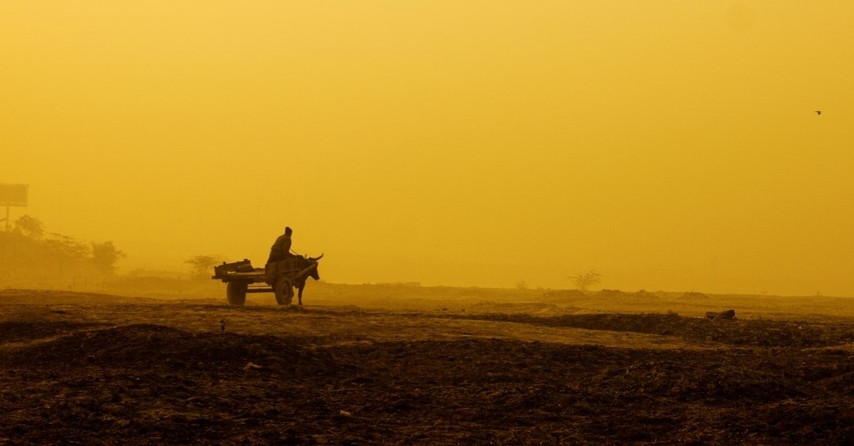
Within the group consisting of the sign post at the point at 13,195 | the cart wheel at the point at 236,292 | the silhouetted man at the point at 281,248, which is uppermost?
the sign post at the point at 13,195

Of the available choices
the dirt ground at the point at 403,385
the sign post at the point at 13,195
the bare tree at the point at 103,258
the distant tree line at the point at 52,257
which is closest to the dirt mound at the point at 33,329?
the dirt ground at the point at 403,385

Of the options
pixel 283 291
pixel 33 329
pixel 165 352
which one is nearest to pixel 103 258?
pixel 283 291

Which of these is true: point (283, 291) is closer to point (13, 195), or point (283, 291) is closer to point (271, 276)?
point (271, 276)

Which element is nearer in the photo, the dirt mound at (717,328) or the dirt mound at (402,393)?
the dirt mound at (402,393)

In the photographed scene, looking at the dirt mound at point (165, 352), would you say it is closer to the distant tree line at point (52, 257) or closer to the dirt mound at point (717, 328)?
the dirt mound at point (717, 328)

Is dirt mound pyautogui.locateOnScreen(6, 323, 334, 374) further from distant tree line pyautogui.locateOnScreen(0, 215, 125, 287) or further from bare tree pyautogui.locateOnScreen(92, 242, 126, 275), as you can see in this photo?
bare tree pyautogui.locateOnScreen(92, 242, 126, 275)

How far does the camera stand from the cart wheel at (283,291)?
21.5 meters

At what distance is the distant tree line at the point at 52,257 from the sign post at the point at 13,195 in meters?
9.66

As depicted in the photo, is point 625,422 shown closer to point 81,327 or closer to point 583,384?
point 583,384

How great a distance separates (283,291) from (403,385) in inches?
468

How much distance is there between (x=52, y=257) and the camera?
62375mm

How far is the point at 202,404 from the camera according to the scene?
845 cm

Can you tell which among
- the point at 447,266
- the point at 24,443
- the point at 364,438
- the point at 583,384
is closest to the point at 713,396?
the point at 583,384

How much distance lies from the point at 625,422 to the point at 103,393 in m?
4.97
